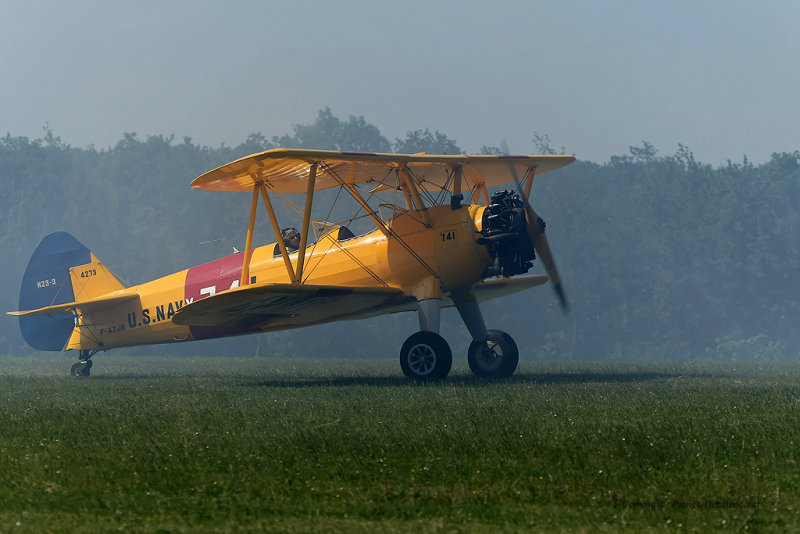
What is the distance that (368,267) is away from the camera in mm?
19359

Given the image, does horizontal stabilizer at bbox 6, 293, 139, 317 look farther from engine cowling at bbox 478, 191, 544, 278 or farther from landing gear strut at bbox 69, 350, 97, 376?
engine cowling at bbox 478, 191, 544, 278

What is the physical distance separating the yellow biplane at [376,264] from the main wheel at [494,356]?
0.02 m

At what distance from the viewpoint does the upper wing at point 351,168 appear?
17.7 m

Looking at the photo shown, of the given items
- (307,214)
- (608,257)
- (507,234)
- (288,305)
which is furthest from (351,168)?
(608,257)

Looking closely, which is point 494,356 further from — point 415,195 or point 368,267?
point 415,195

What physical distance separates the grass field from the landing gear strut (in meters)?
11.5

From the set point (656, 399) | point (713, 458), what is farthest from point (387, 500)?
point (656, 399)

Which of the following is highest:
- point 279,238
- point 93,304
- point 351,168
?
point 351,168

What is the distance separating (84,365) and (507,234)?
524 inches

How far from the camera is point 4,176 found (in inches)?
3590

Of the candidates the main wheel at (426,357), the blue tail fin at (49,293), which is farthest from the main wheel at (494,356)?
the blue tail fin at (49,293)

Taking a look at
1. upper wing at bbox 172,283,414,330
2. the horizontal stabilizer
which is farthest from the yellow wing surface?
the horizontal stabilizer

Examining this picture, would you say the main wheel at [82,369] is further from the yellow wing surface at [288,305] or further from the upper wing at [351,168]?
the upper wing at [351,168]

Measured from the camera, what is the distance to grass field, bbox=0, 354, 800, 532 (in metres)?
7.41
